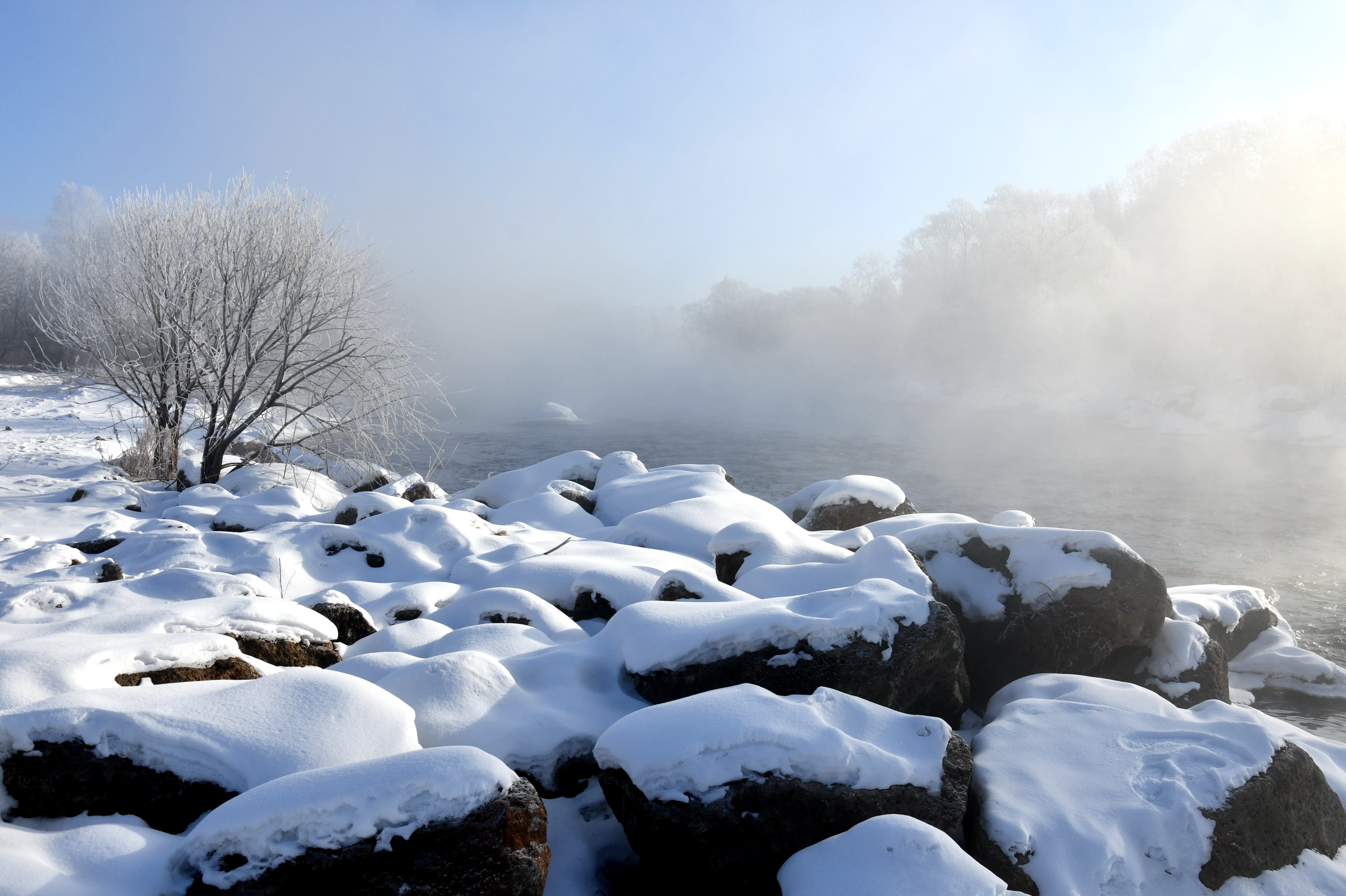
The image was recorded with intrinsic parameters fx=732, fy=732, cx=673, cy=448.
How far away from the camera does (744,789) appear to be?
9.64ft

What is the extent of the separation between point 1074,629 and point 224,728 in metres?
5.22

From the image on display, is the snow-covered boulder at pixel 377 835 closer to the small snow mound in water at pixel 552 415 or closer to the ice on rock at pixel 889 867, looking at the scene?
the ice on rock at pixel 889 867

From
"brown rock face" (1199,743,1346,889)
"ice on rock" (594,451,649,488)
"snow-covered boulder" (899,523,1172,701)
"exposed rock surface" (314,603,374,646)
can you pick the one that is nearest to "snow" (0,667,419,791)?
"exposed rock surface" (314,603,374,646)

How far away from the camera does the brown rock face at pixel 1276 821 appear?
3.23m

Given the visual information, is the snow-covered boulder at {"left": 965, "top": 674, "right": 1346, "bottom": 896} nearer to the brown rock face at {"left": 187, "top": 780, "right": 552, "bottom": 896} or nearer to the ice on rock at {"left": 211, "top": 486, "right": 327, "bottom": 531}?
the brown rock face at {"left": 187, "top": 780, "right": 552, "bottom": 896}

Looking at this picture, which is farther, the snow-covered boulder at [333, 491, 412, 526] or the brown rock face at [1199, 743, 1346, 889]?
the snow-covered boulder at [333, 491, 412, 526]

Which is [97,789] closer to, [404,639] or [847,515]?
[404,639]

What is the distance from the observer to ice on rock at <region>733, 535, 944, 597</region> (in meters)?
4.98

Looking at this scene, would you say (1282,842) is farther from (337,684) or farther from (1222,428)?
(1222,428)

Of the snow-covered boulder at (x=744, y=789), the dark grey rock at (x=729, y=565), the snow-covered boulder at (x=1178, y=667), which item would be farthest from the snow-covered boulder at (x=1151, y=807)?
the dark grey rock at (x=729, y=565)

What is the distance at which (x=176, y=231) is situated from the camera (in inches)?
406

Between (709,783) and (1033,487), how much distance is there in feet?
51.1

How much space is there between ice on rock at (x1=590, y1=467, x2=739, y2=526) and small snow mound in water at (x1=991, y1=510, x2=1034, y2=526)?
3263 millimetres

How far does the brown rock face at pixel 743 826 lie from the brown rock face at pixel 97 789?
1.63 meters
